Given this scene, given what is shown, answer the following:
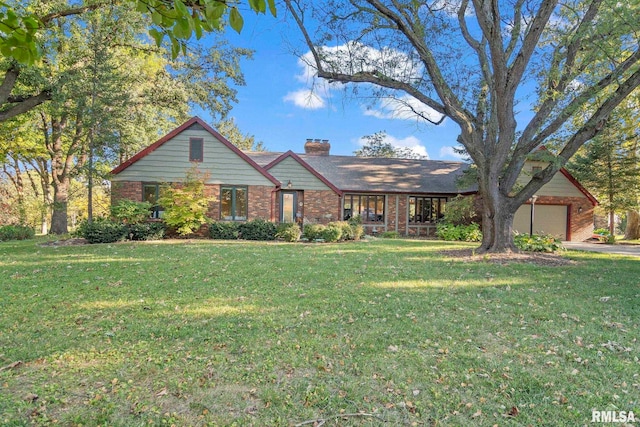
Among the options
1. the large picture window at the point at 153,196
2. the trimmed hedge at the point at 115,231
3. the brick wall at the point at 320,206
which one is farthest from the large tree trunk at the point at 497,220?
the large picture window at the point at 153,196

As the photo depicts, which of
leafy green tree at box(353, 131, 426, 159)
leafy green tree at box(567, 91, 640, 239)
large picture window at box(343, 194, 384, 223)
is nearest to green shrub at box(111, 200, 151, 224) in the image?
large picture window at box(343, 194, 384, 223)

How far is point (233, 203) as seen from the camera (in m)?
15.9

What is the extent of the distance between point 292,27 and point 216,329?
8.42 meters

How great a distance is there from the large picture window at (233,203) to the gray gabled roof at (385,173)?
312 centimetres

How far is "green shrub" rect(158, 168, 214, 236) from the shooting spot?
13.7 metres

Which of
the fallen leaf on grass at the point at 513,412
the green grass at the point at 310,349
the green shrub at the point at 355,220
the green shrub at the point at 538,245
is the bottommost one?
the fallen leaf on grass at the point at 513,412

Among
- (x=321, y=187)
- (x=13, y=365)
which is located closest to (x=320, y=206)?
(x=321, y=187)

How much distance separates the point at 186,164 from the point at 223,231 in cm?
361

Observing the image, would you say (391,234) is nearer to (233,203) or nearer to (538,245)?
(538,245)

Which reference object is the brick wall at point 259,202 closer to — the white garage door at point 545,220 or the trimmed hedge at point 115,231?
the trimmed hedge at point 115,231

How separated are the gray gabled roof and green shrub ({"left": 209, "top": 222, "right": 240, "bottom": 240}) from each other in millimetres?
4969

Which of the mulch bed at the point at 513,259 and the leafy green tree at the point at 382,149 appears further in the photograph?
the leafy green tree at the point at 382,149

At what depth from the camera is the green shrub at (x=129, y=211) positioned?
13.2 m

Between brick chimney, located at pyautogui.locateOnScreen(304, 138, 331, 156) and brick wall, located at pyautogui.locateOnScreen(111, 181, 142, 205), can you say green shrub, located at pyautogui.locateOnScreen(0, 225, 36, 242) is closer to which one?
brick wall, located at pyautogui.locateOnScreen(111, 181, 142, 205)
